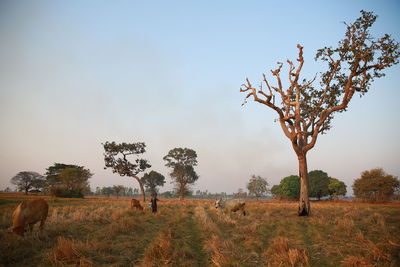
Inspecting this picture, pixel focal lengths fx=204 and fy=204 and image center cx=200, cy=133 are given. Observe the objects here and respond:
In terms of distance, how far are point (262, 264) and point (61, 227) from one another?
848cm

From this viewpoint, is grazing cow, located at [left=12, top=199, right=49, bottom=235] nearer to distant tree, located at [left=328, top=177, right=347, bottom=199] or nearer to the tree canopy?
the tree canopy

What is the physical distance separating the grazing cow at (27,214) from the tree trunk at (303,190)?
1590 centimetres

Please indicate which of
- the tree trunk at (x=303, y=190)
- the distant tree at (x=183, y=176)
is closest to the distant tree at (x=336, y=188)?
the distant tree at (x=183, y=176)

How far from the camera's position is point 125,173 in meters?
42.3

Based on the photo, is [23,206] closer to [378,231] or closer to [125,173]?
[378,231]

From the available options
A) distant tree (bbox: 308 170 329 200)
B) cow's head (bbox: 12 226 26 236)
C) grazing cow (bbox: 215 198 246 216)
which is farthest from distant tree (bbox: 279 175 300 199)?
cow's head (bbox: 12 226 26 236)

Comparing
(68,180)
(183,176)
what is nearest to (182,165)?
(183,176)

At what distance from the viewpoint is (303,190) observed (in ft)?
51.5

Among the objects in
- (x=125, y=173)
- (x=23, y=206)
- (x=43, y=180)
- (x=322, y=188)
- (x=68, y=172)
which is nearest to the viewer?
(x=23, y=206)

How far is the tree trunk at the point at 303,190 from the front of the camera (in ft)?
50.1

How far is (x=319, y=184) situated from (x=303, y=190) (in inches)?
2223

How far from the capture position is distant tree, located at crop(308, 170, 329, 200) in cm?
6254

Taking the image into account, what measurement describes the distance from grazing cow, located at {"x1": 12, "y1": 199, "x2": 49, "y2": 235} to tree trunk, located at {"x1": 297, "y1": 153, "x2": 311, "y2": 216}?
1590 cm

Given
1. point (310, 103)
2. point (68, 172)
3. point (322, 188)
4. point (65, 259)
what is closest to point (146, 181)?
point (68, 172)
